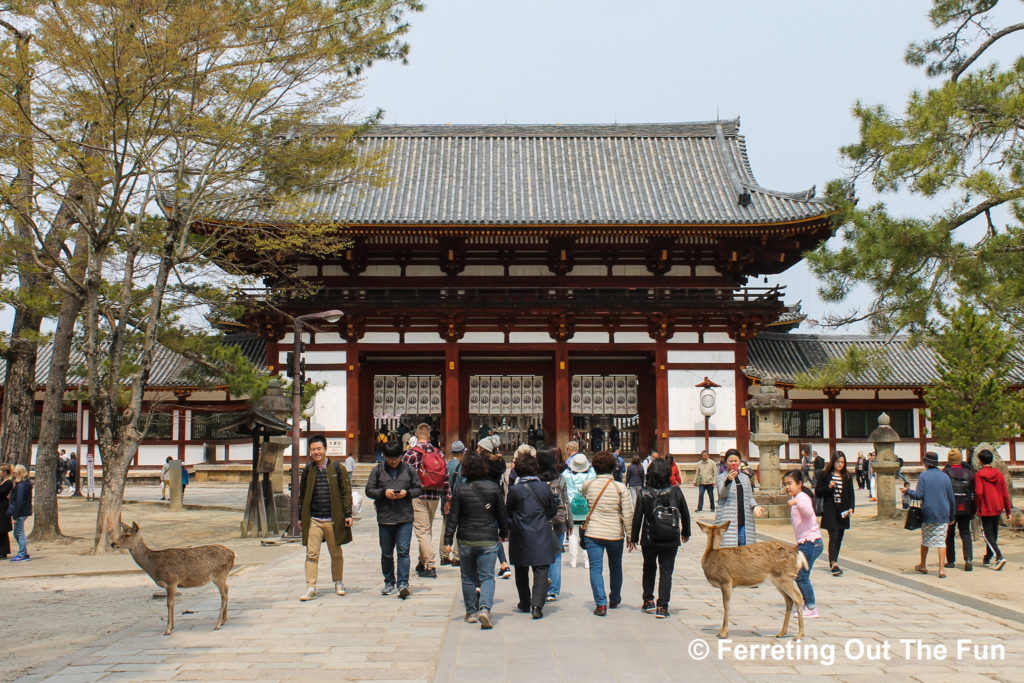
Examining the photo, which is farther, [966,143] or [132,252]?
[132,252]

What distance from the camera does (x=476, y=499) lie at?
786 cm

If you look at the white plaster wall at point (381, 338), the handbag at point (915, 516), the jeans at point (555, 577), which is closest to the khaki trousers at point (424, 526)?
the jeans at point (555, 577)

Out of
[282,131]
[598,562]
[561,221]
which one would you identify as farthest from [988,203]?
[561,221]

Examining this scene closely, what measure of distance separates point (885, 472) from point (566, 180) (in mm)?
15755

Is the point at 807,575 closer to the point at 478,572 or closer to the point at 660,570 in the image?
the point at 660,570

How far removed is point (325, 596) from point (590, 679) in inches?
165

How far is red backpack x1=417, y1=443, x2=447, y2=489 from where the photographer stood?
10.4m

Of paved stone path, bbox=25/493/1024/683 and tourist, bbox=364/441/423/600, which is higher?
tourist, bbox=364/441/423/600

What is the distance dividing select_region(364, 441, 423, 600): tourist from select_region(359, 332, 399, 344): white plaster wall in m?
18.3

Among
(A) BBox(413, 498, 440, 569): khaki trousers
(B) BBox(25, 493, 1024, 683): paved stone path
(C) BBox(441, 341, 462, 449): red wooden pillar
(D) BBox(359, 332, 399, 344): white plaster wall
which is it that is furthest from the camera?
(D) BBox(359, 332, 399, 344): white plaster wall

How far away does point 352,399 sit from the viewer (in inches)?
1056

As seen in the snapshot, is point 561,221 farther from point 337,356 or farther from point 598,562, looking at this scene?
point 598,562

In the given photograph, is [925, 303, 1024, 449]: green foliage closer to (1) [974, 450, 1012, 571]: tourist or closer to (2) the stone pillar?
(1) [974, 450, 1012, 571]: tourist

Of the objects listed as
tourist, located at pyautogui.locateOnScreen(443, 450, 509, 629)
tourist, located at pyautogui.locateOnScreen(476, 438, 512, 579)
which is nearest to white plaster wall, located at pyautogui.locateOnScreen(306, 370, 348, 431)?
tourist, located at pyautogui.locateOnScreen(476, 438, 512, 579)
